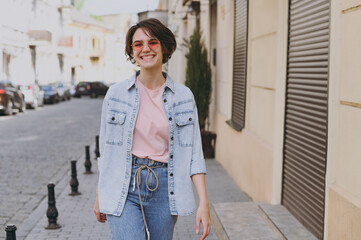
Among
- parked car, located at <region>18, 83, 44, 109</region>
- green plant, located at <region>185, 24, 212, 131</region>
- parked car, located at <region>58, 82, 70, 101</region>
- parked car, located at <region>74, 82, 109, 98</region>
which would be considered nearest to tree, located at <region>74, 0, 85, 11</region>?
parked car, located at <region>74, 82, 109, 98</region>

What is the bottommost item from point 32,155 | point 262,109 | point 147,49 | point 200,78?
point 32,155

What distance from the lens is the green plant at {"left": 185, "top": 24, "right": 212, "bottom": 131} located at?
1153 centimetres

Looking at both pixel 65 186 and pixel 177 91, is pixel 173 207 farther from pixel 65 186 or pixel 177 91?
pixel 65 186

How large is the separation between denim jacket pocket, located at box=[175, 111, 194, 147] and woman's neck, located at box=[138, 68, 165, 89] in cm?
21

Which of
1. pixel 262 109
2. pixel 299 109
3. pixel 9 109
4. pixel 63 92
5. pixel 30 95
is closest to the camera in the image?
pixel 299 109

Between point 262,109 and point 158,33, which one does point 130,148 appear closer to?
point 158,33

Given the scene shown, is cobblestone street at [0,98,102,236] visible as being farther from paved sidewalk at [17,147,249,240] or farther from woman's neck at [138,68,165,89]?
woman's neck at [138,68,165,89]

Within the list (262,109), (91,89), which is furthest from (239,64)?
(91,89)

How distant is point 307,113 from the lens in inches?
199

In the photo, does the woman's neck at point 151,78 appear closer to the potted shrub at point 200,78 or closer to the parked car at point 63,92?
the potted shrub at point 200,78

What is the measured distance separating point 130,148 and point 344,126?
6.18 feet

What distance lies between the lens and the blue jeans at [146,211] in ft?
8.95

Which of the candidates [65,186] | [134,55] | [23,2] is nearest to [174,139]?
[134,55]

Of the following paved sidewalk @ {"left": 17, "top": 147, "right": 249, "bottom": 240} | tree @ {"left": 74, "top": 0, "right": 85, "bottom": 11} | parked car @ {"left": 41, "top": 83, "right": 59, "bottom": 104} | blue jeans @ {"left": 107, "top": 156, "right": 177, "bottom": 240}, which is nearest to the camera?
blue jeans @ {"left": 107, "top": 156, "right": 177, "bottom": 240}
